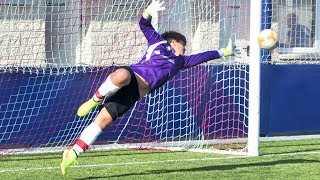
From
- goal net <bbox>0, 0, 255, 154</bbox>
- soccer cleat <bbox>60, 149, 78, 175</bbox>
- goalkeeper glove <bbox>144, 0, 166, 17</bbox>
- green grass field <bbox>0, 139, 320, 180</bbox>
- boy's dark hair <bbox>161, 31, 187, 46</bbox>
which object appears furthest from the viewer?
goal net <bbox>0, 0, 255, 154</bbox>

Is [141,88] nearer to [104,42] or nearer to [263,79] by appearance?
[104,42]

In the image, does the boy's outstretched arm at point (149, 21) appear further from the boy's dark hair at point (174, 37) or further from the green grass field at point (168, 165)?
the green grass field at point (168, 165)

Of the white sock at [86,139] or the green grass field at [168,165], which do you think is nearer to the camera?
the white sock at [86,139]

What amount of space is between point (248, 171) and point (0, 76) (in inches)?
151

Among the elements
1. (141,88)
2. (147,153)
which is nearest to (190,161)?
(147,153)

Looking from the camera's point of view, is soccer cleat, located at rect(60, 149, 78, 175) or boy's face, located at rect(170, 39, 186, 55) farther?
boy's face, located at rect(170, 39, 186, 55)

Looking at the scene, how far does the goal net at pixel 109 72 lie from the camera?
1175cm

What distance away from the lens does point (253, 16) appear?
10.8 metres

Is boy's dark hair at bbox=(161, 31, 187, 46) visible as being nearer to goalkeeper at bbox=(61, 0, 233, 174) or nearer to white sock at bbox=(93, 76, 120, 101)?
goalkeeper at bbox=(61, 0, 233, 174)

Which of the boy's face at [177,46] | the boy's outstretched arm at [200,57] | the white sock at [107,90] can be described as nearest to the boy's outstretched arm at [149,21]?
the boy's face at [177,46]

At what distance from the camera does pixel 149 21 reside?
9.17 meters

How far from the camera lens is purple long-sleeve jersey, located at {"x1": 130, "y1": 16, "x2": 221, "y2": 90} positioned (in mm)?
9000

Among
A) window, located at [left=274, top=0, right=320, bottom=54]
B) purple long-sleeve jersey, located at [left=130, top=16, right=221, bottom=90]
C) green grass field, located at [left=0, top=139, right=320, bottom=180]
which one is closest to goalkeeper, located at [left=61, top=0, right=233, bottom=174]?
purple long-sleeve jersey, located at [left=130, top=16, right=221, bottom=90]

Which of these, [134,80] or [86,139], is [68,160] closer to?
[86,139]
